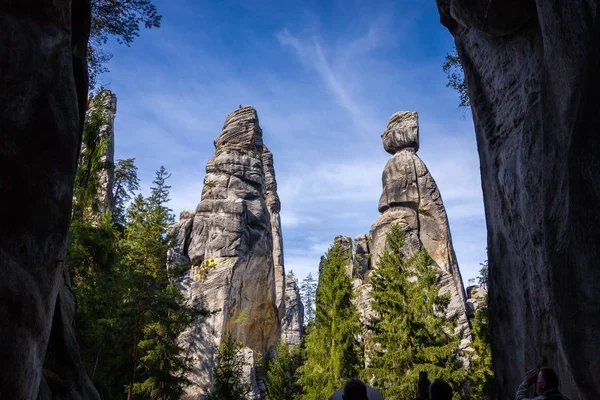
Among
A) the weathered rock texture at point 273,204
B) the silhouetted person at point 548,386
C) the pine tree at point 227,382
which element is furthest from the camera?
the weathered rock texture at point 273,204

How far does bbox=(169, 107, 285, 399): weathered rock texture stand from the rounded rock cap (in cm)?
1424

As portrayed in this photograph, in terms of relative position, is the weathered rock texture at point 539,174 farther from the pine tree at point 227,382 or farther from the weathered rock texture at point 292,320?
the weathered rock texture at point 292,320

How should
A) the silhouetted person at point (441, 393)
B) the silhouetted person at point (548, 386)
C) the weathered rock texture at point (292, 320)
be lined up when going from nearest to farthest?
the silhouetted person at point (441, 393) → the silhouetted person at point (548, 386) → the weathered rock texture at point (292, 320)

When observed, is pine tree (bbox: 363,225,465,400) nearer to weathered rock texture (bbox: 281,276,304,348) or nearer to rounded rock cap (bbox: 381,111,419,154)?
rounded rock cap (bbox: 381,111,419,154)

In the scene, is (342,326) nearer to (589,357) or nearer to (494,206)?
(494,206)

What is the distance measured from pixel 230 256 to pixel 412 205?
18576 millimetres

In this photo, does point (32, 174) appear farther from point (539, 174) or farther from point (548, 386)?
point (539, 174)

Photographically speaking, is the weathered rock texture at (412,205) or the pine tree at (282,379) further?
the weathered rock texture at (412,205)

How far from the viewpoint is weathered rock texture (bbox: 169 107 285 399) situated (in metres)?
30.1

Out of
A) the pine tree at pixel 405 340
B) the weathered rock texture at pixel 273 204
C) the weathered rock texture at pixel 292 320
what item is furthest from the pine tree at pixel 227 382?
the weathered rock texture at pixel 292 320

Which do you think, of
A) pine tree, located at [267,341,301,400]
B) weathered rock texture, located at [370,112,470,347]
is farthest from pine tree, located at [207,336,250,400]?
weathered rock texture, located at [370,112,470,347]

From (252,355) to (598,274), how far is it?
28.0m

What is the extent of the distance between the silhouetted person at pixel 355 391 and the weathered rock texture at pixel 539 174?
391cm

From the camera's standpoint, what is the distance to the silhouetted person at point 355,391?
2.98m
